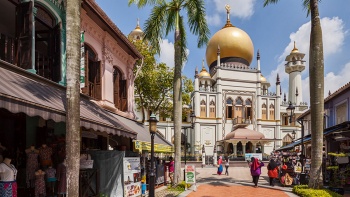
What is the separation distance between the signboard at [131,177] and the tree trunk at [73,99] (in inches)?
181

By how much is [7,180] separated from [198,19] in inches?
448

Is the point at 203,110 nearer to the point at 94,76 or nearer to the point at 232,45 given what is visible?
the point at 232,45

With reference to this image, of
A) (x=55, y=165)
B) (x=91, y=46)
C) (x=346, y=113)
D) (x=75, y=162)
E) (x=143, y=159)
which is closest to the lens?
(x=75, y=162)

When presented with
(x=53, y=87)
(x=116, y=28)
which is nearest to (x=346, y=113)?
(x=116, y=28)

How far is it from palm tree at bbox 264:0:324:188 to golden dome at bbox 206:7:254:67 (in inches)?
1472

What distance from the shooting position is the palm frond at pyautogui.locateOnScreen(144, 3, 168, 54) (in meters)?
15.3

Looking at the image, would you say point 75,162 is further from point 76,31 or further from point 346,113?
point 346,113

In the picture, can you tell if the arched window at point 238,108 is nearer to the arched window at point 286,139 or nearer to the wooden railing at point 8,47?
the arched window at point 286,139

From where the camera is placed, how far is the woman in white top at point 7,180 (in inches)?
262

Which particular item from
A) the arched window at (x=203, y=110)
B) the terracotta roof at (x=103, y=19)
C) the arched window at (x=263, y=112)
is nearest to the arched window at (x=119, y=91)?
the terracotta roof at (x=103, y=19)

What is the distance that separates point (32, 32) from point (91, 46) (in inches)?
165

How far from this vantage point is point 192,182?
45.0 feet

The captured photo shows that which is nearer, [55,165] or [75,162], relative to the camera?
[75,162]

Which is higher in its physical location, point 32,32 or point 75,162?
point 32,32
